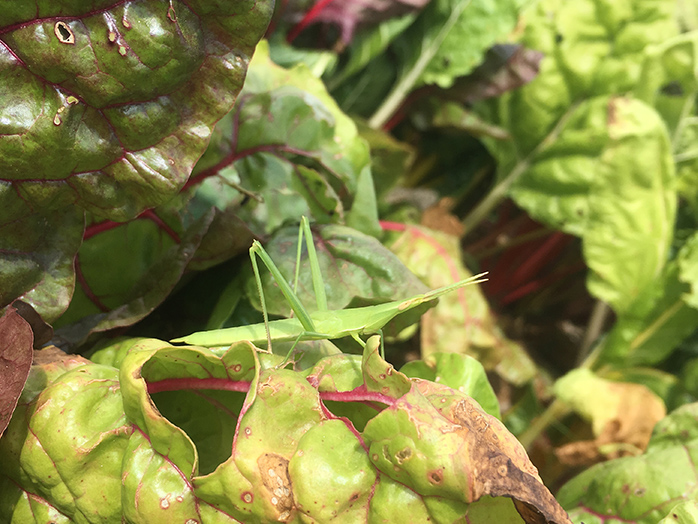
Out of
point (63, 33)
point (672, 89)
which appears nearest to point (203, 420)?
point (63, 33)

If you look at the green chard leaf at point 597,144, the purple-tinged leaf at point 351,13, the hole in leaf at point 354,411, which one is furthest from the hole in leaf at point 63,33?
the green chard leaf at point 597,144

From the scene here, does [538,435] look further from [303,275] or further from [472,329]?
[303,275]

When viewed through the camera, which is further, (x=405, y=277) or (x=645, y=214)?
(x=645, y=214)

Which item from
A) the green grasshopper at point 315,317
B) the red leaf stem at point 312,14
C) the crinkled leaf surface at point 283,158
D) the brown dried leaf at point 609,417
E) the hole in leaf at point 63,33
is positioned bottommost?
the brown dried leaf at point 609,417

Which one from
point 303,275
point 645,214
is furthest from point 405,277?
point 645,214

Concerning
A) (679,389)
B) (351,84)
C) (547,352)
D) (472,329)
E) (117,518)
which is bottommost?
(547,352)

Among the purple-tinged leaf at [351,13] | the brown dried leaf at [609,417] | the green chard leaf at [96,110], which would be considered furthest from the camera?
the purple-tinged leaf at [351,13]

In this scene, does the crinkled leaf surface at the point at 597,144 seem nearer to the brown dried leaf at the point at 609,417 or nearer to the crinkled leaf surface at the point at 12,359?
the brown dried leaf at the point at 609,417

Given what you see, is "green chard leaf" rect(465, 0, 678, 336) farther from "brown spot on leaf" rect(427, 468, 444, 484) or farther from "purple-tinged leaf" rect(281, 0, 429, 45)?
"brown spot on leaf" rect(427, 468, 444, 484)
